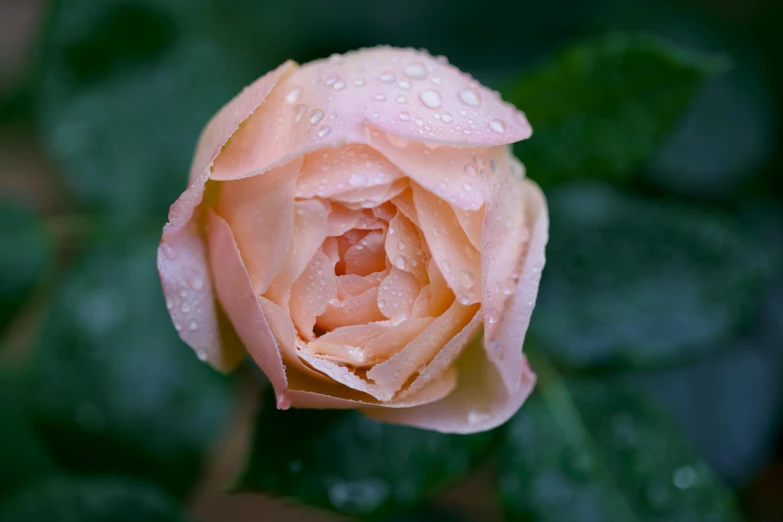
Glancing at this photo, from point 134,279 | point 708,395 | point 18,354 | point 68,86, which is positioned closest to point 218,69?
point 68,86

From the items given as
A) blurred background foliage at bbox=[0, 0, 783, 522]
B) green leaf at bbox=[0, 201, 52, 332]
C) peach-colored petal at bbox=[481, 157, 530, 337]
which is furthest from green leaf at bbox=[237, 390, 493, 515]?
green leaf at bbox=[0, 201, 52, 332]

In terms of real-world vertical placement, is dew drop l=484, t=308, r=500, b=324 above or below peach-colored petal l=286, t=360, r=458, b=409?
above

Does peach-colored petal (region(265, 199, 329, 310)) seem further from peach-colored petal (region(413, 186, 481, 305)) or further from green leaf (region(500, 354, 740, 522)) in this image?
green leaf (region(500, 354, 740, 522))

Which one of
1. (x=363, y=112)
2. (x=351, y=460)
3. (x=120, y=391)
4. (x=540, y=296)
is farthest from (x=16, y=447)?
(x=363, y=112)

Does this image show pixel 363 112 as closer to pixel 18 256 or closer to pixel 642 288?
pixel 642 288

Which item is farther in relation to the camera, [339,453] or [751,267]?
[751,267]

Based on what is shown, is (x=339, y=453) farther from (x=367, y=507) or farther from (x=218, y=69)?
(x=218, y=69)
